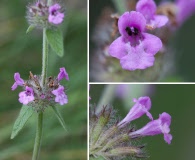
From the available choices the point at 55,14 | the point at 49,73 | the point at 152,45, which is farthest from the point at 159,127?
the point at 49,73

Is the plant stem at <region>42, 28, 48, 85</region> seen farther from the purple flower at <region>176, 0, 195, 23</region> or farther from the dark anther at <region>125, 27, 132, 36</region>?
the purple flower at <region>176, 0, 195, 23</region>

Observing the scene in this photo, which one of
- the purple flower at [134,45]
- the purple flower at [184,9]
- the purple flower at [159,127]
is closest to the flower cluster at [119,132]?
the purple flower at [159,127]

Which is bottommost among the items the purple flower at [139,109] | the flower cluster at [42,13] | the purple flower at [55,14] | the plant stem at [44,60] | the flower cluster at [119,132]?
the flower cluster at [119,132]

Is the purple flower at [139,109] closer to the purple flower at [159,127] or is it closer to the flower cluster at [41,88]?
the purple flower at [159,127]

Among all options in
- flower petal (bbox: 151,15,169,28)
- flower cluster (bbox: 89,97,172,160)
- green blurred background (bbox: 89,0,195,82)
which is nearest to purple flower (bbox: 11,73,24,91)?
flower cluster (bbox: 89,97,172,160)

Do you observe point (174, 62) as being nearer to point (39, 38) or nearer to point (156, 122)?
point (156, 122)
